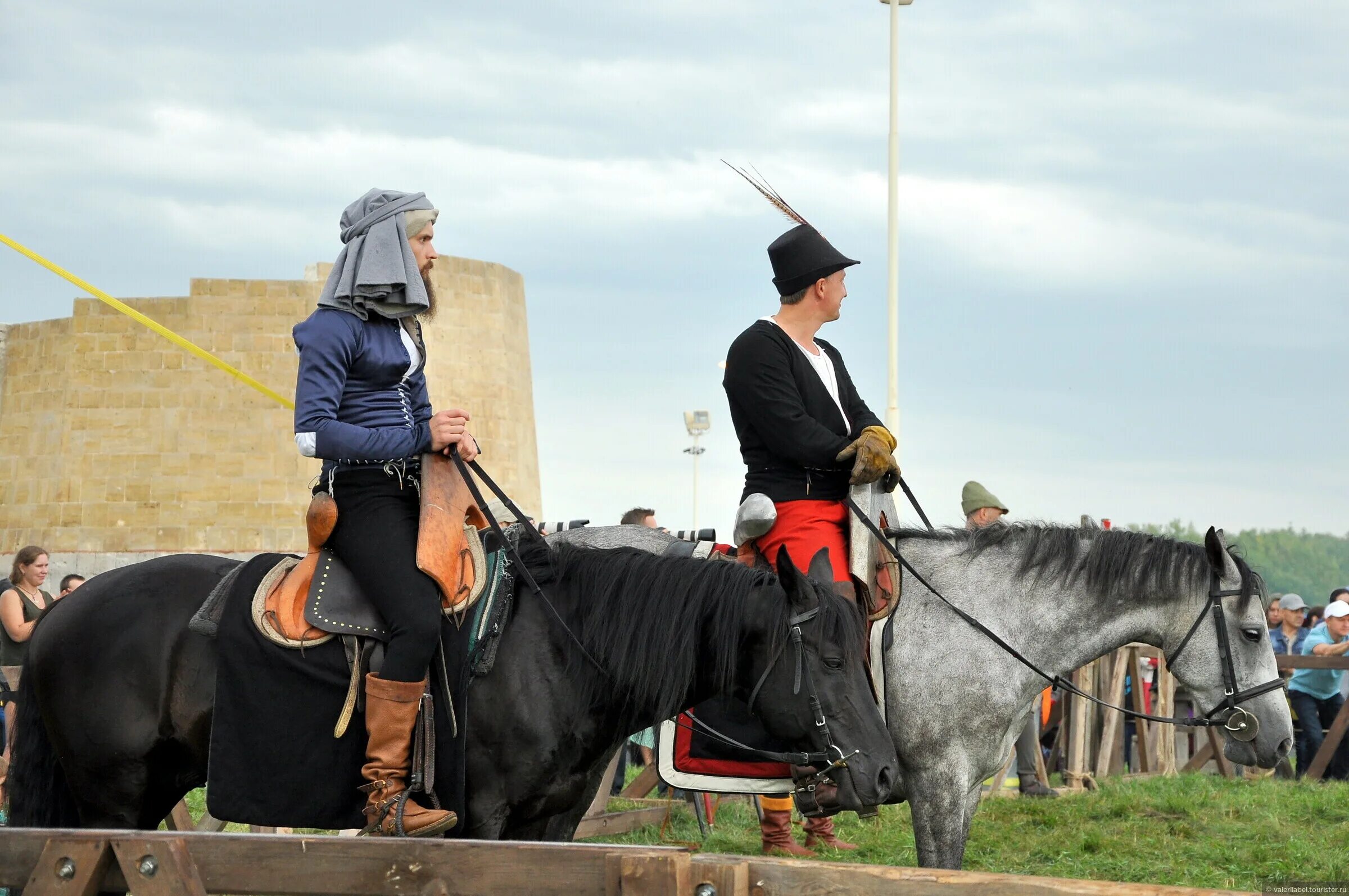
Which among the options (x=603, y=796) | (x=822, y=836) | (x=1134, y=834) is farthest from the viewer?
(x=603, y=796)

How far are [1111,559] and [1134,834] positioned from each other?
159 inches

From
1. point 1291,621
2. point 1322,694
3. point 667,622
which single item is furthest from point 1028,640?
point 1291,621

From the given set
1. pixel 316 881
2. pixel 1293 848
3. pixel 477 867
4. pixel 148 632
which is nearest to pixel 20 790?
pixel 148 632

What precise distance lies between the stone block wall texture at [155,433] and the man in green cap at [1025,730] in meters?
14.9

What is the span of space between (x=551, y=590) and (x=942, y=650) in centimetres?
166

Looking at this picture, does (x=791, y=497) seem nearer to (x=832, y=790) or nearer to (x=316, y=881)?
(x=832, y=790)

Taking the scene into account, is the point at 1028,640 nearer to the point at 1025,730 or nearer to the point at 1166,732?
the point at 1025,730

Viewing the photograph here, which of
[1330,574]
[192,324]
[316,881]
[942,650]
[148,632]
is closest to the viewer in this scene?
[316,881]

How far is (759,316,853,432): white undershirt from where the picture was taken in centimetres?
Result: 588

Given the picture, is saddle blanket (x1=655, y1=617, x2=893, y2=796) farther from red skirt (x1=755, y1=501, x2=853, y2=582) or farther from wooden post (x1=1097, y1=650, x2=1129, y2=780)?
wooden post (x1=1097, y1=650, x2=1129, y2=780)

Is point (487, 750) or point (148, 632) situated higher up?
point (148, 632)

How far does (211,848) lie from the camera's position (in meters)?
3.33

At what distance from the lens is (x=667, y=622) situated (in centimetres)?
466

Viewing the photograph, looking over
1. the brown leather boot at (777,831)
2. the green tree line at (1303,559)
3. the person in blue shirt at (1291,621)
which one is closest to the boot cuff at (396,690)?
the brown leather boot at (777,831)
